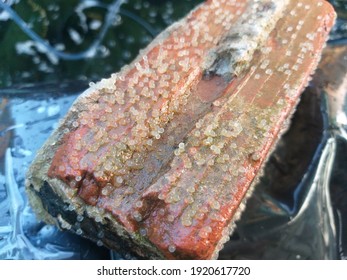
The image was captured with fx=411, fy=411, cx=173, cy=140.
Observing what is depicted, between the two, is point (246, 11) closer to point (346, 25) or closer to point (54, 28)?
→ point (346, 25)

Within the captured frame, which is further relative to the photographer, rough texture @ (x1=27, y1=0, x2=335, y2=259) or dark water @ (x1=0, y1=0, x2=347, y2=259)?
dark water @ (x1=0, y1=0, x2=347, y2=259)

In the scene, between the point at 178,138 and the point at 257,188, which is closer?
the point at 178,138

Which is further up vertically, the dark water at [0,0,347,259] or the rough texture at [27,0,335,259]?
the rough texture at [27,0,335,259]

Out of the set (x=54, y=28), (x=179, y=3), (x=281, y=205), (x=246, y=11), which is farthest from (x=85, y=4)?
(x=281, y=205)

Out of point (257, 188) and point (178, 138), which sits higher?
point (178, 138)

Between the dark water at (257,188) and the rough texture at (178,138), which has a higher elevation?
the rough texture at (178,138)
